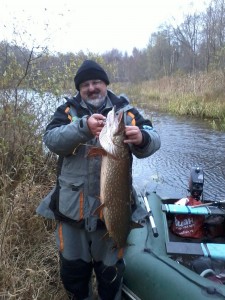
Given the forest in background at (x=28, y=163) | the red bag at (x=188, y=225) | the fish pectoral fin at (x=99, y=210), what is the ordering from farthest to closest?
the red bag at (x=188, y=225)
the forest in background at (x=28, y=163)
the fish pectoral fin at (x=99, y=210)

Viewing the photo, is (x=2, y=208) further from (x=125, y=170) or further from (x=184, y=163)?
(x=184, y=163)

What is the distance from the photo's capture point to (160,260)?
287 cm

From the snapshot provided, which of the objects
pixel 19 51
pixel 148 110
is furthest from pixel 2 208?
pixel 148 110

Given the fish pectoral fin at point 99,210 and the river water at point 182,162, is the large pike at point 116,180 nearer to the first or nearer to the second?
the fish pectoral fin at point 99,210

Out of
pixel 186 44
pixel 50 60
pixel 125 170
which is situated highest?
pixel 186 44

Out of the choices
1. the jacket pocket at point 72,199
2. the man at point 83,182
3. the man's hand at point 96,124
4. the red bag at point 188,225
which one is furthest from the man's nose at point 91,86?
the red bag at point 188,225

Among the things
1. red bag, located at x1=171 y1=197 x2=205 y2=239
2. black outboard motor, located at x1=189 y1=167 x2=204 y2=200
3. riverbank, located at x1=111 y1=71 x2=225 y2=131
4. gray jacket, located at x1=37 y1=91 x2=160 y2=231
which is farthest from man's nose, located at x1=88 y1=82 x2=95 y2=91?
riverbank, located at x1=111 y1=71 x2=225 y2=131

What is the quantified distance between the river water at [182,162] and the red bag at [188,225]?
172 centimetres

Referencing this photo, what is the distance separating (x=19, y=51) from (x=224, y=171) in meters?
5.06

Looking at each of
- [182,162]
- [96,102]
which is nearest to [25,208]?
[96,102]

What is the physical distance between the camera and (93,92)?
245cm

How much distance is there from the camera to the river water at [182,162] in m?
6.72

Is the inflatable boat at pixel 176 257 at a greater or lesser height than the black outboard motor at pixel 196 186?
lesser

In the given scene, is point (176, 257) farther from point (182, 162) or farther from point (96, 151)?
point (182, 162)
